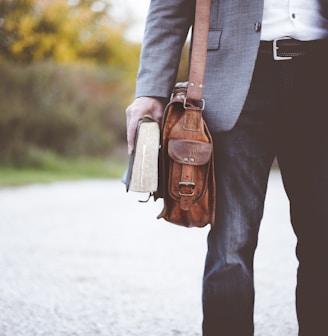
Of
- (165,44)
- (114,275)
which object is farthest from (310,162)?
(114,275)

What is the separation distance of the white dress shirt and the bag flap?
37cm

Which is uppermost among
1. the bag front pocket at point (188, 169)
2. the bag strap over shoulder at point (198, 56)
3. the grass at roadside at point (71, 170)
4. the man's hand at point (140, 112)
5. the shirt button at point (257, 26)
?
the shirt button at point (257, 26)

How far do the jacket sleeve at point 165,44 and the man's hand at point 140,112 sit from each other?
27 mm

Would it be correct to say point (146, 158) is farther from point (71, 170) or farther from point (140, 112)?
point (71, 170)

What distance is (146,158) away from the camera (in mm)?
2199

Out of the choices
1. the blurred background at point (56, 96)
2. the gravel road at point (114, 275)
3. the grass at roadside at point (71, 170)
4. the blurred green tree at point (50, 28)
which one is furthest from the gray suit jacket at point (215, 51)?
the blurred green tree at point (50, 28)

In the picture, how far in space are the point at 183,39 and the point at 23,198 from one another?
8567 mm

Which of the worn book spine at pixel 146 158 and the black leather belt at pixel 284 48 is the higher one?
the black leather belt at pixel 284 48

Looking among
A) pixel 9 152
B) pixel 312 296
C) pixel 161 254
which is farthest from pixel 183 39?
pixel 9 152

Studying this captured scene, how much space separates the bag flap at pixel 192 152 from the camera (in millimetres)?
2154

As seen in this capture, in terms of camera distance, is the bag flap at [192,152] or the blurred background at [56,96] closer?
the bag flap at [192,152]

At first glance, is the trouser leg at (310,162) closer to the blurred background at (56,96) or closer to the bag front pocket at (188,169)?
the bag front pocket at (188,169)

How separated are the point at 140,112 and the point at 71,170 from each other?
15.8 m

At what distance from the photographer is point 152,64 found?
7.52 ft
